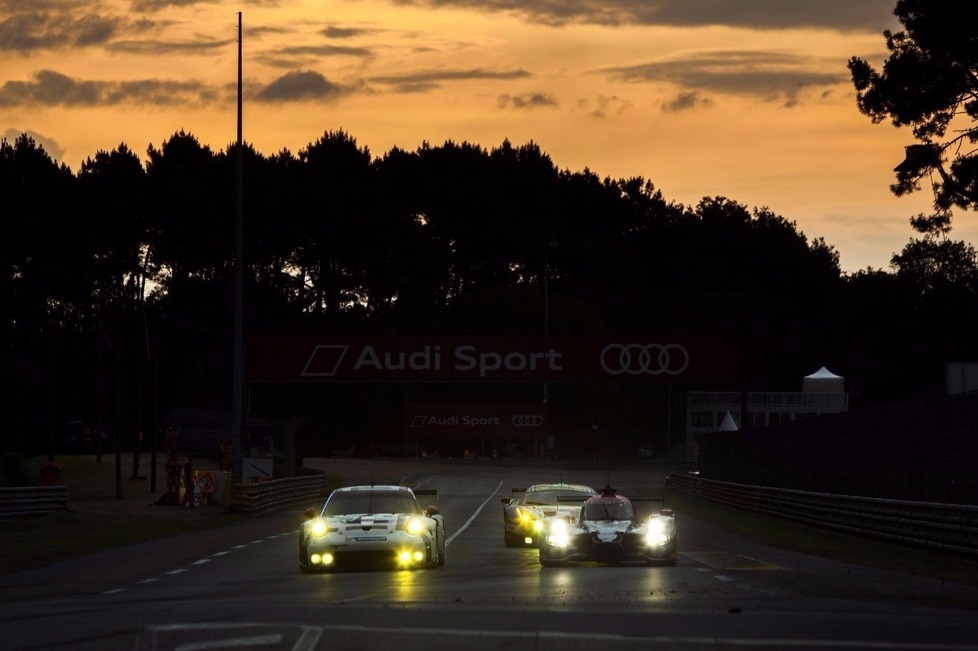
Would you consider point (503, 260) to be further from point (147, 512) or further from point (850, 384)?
point (147, 512)

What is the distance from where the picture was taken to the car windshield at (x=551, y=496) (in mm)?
29312

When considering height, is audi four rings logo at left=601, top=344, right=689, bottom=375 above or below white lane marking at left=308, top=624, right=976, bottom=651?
above

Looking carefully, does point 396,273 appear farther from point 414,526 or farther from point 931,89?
point 414,526

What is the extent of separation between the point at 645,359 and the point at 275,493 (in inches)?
694

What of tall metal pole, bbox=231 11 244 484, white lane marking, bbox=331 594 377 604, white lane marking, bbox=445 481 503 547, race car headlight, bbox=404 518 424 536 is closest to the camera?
white lane marking, bbox=331 594 377 604

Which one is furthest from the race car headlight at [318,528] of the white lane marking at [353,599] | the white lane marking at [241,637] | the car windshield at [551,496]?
the white lane marking at [241,637]

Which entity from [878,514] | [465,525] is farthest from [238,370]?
[878,514]

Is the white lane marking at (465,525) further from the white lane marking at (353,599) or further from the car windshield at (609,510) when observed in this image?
the white lane marking at (353,599)

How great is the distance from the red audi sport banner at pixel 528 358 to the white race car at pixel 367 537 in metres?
36.6

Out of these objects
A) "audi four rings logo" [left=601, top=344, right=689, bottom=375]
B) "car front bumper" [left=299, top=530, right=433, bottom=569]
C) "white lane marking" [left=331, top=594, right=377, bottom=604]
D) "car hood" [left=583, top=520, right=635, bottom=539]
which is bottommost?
"white lane marking" [left=331, top=594, right=377, bottom=604]

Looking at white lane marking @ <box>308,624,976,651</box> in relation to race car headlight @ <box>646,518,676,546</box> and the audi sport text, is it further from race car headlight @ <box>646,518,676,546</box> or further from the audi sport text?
the audi sport text

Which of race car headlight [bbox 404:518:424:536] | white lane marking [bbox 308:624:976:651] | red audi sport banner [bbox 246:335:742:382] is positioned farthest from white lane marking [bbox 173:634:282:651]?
red audi sport banner [bbox 246:335:742:382]

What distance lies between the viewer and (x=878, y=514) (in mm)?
32875

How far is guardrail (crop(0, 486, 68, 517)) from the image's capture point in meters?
41.4
